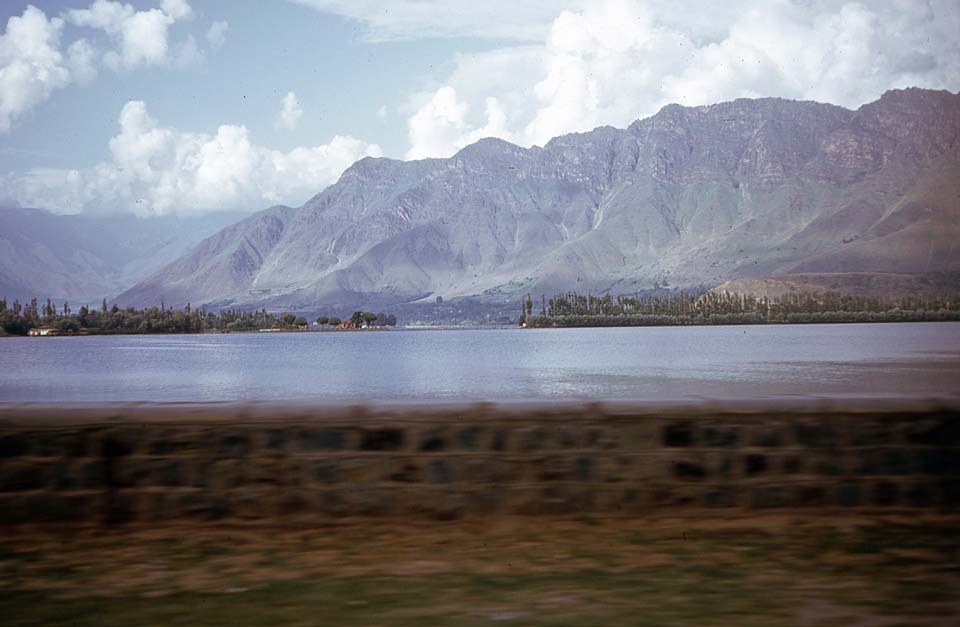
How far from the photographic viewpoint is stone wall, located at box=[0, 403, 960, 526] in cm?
931

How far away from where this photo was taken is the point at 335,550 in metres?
8.57

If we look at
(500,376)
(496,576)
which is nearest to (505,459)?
(496,576)

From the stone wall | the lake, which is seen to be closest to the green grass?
the stone wall

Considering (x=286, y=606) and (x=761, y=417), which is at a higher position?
(x=761, y=417)

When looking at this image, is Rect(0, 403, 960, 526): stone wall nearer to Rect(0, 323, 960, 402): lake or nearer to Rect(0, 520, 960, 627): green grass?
Rect(0, 520, 960, 627): green grass

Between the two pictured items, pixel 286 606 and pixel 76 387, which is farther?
pixel 76 387

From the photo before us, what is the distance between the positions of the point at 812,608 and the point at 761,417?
9.36ft

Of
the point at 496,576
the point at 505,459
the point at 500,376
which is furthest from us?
the point at 500,376

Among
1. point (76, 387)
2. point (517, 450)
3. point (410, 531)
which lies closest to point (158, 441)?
point (410, 531)

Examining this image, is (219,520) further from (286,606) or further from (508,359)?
(508,359)

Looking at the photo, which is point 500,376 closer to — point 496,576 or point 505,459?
point 505,459

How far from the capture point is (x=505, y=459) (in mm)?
9445

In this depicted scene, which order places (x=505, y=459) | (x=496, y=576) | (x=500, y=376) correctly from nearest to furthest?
(x=496, y=576) → (x=505, y=459) → (x=500, y=376)

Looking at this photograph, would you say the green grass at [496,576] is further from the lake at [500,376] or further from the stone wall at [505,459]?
the lake at [500,376]
